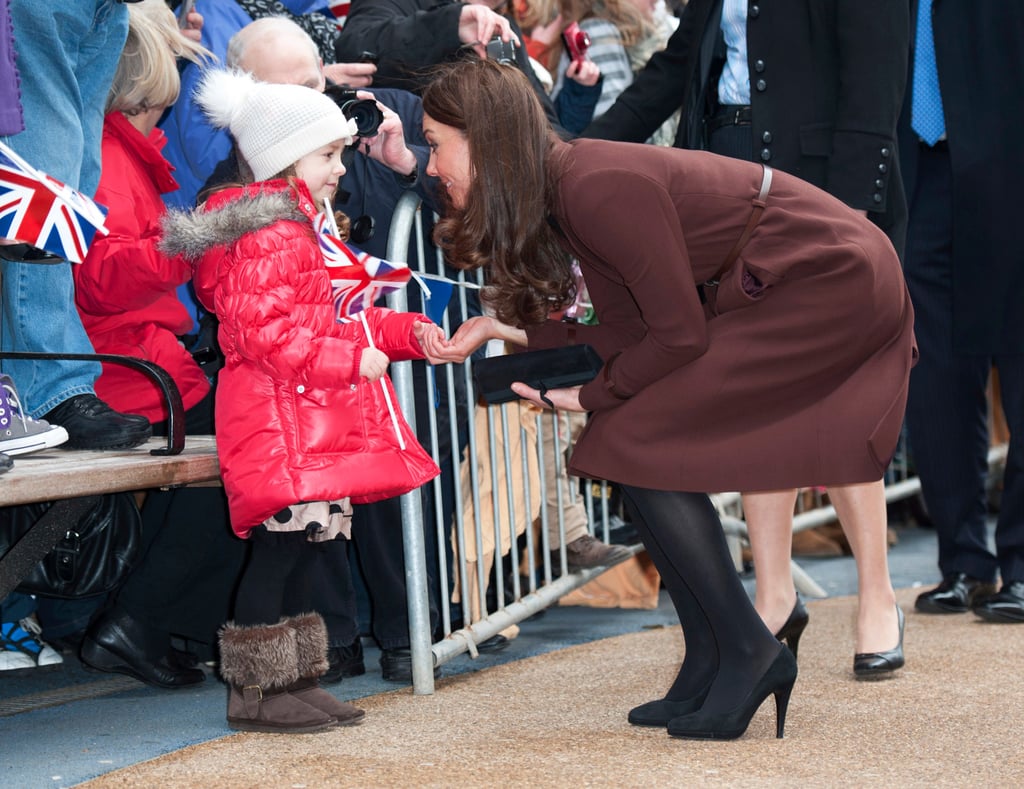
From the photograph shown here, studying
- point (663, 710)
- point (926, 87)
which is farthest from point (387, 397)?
point (926, 87)

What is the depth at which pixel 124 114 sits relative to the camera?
3.56m

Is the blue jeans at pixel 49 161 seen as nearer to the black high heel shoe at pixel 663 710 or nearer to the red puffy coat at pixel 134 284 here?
the red puffy coat at pixel 134 284

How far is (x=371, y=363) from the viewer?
2830 mm

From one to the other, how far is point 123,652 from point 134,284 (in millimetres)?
902

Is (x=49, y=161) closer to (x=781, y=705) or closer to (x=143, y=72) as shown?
(x=143, y=72)

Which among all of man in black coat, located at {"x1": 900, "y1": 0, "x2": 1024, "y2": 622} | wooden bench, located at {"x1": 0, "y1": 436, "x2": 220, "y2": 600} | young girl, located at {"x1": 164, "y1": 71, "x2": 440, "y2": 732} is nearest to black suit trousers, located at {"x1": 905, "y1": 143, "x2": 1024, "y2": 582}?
man in black coat, located at {"x1": 900, "y1": 0, "x2": 1024, "y2": 622}

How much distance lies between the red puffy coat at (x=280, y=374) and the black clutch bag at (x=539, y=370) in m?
0.23

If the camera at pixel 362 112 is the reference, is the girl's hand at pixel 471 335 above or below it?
below

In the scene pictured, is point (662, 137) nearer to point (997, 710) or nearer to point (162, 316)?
point (162, 316)

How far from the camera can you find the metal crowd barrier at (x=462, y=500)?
3.38 meters

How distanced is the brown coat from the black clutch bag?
82mm

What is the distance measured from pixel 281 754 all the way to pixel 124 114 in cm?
168

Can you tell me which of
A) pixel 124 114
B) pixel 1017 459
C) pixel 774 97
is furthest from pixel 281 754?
pixel 1017 459

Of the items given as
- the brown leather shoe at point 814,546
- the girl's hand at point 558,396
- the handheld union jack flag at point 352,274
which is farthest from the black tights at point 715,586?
the brown leather shoe at point 814,546
